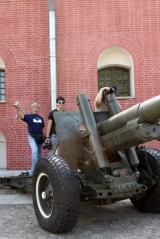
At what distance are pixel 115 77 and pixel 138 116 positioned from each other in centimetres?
942

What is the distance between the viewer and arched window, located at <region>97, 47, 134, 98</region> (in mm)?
14297

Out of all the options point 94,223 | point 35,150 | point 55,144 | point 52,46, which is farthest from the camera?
point 52,46

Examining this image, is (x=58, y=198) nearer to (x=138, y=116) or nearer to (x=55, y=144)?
(x=55, y=144)

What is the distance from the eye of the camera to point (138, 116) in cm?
554

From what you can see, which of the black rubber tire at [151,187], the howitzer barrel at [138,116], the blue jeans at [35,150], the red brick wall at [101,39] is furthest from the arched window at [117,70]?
the howitzer barrel at [138,116]

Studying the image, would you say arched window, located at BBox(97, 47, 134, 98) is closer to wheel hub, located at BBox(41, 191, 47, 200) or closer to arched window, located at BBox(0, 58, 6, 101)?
arched window, located at BBox(0, 58, 6, 101)

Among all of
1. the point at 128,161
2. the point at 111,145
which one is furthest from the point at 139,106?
the point at 128,161

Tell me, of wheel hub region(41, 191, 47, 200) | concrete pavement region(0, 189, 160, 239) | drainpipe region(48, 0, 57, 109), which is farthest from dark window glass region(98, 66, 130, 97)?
wheel hub region(41, 191, 47, 200)

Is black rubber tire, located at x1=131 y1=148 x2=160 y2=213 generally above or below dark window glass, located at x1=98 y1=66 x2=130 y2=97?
Answer: below

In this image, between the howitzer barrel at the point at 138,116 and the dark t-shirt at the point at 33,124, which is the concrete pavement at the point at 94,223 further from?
the dark t-shirt at the point at 33,124

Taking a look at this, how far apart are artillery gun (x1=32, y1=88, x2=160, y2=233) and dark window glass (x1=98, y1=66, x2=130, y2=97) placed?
7.95m

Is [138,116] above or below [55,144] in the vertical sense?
above

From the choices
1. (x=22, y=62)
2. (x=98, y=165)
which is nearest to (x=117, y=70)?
(x=22, y=62)

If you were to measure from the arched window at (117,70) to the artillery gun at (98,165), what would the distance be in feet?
25.3
